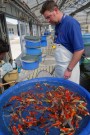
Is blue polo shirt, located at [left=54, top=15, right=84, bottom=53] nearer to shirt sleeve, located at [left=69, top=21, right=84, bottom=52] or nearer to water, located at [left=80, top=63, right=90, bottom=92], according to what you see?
shirt sleeve, located at [left=69, top=21, right=84, bottom=52]

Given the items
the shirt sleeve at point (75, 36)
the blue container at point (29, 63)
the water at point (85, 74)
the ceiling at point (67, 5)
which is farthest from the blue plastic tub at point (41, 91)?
the ceiling at point (67, 5)

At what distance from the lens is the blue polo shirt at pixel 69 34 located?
219 centimetres

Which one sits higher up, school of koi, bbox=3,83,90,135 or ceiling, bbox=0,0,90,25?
ceiling, bbox=0,0,90,25

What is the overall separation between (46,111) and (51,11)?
50.5 inches

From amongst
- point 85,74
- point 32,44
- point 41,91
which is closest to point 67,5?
point 32,44

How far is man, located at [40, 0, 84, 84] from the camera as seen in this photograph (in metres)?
2.20

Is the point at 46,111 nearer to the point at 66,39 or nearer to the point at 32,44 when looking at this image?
the point at 66,39

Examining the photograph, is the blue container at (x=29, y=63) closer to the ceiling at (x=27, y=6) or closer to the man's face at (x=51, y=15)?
the ceiling at (x=27, y=6)

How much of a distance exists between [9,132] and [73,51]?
4.68ft

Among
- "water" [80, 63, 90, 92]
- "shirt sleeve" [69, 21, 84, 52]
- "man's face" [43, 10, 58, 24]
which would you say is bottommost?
"water" [80, 63, 90, 92]

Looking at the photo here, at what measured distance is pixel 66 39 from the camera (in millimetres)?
2342

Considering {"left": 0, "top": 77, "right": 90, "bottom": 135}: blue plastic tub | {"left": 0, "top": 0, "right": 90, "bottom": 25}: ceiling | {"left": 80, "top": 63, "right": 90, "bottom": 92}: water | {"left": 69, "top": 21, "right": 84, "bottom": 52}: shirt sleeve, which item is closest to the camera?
{"left": 0, "top": 77, "right": 90, "bottom": 135}: blue plastic tub

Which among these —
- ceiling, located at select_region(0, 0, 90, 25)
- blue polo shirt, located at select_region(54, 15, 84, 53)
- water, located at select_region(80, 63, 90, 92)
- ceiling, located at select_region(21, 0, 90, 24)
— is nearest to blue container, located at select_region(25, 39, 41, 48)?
ceiling, located at select_region(0, 0, 90, 25)

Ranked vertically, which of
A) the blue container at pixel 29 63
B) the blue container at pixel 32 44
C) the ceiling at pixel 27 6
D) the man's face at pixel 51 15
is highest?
the ceiling at pixel 27 6
